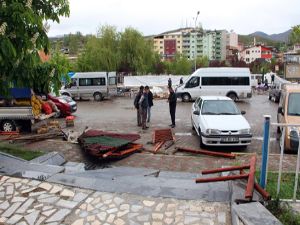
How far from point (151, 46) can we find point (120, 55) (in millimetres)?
5575

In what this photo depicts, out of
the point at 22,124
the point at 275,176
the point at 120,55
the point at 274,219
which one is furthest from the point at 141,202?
the point at 120,55

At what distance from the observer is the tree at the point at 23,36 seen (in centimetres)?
647

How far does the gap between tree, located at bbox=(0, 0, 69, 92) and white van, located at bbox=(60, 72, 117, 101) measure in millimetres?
22367

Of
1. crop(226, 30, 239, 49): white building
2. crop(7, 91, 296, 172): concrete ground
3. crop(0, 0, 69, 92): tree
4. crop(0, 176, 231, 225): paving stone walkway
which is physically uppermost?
crop(226, 30, 239, 49): white building

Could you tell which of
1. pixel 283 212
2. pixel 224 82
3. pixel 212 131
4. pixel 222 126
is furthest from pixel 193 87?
pixel 283 212

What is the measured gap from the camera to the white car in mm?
11312

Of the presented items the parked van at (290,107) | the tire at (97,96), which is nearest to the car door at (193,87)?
the tire at (97,96)

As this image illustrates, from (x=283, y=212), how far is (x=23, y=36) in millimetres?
5328

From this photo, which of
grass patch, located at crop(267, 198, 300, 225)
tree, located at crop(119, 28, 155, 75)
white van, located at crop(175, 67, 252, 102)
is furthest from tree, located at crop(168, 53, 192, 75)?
grass patch, located at crop(267, 198, 300, 225)

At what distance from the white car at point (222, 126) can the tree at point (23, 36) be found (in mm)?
5883

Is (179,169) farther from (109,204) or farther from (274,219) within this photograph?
(274,219)

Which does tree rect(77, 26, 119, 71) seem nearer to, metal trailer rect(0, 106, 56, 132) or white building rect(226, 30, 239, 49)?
metal trailer rect(0, 106, 56, 132)

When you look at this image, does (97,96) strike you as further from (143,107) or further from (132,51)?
(132,51)

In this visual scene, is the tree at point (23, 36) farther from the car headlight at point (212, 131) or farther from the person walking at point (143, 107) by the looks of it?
the person walking at point (143, 107)
